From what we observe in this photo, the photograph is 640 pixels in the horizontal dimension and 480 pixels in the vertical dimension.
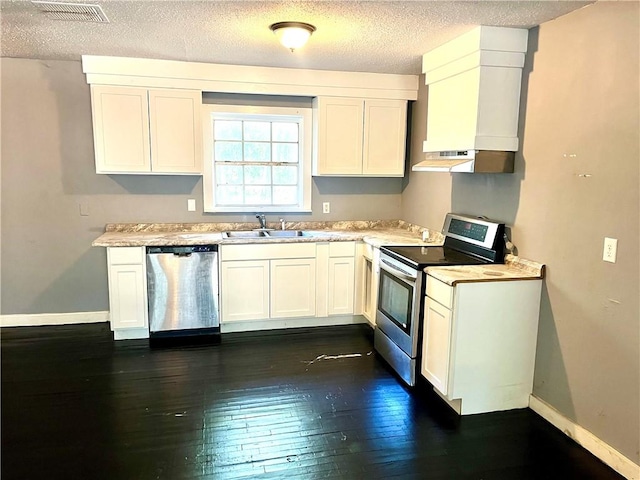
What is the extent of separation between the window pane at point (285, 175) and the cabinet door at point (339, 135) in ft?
1.14

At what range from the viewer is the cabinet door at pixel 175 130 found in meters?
3.93

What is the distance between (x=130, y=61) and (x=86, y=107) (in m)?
0.64

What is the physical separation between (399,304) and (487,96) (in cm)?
153

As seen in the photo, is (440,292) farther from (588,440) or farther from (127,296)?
(127,296)

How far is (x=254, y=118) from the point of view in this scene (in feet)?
14.5

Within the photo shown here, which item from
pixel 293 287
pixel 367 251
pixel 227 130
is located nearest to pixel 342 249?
pixel 367 251

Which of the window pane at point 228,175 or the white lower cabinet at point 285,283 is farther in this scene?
the window pane at point 228,175

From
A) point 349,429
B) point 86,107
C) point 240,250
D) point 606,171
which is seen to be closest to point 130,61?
point 86,107

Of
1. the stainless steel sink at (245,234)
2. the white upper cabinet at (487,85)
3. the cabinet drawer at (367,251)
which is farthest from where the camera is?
the stainless steel sink at (245,234)

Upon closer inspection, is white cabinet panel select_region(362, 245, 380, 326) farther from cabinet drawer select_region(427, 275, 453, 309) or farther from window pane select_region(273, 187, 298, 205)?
window pane select_region(273, 187, 298, 205)

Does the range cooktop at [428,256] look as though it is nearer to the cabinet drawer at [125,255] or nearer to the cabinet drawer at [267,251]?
the cabinet drawer at [267,251]

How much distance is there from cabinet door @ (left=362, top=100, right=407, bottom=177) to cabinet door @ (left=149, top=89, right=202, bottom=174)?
1569 millimetres

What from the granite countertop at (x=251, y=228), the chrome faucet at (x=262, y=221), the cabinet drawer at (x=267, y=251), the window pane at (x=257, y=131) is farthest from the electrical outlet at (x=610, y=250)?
the window pane at (x=257, y=131)

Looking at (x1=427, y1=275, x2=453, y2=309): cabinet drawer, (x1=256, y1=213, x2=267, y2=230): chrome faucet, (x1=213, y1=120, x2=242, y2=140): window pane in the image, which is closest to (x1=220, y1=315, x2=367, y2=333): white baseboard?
(x1=256, y1=213, x2=267, y2=230): chrome faucet
